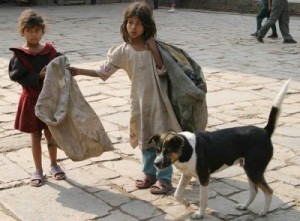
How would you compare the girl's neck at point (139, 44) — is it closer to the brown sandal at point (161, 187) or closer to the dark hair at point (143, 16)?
the dark hair at point (143, 16)

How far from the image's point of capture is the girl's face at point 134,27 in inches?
143

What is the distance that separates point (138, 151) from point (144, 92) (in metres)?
1.18

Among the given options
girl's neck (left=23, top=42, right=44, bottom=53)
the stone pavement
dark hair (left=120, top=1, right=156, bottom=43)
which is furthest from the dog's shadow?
girl's neck (left=23, top=42, right=44, bottom=53)

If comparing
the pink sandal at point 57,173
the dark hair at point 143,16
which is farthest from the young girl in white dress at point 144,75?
the pink sandal at point 57,173

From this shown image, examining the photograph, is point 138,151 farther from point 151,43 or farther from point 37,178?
point 151,43

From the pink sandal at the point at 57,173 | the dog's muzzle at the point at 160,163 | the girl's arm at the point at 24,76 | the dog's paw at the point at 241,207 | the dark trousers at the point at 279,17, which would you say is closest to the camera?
the dog's muzzle at the point at 160,163

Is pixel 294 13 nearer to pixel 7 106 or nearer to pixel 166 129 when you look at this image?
pixel 7 106

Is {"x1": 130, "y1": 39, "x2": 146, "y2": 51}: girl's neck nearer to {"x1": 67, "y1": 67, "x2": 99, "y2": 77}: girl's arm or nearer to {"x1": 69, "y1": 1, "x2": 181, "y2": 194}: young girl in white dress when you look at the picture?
{"x1": 69, "y1": 1, "x2": 181, "y2": 194}: young girl in white dress

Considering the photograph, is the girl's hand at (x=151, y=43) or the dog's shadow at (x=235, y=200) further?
the girl's hand at (x=151, y=43)

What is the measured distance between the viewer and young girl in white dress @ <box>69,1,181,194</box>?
12.0 feet

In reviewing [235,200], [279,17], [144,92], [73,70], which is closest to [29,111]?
[73,70]

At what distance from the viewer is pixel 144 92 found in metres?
3.79

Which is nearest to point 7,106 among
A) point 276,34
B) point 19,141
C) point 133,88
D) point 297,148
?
point 19,141

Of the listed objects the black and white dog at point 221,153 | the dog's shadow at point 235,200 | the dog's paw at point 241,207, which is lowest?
the dog's shadow at point 235,200
